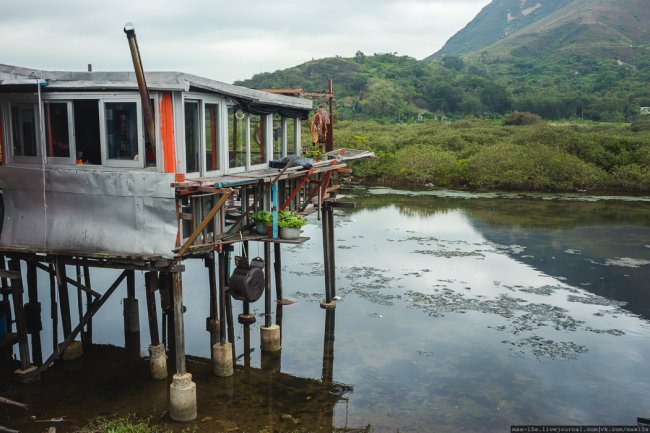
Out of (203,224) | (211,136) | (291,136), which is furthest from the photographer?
(291,136)

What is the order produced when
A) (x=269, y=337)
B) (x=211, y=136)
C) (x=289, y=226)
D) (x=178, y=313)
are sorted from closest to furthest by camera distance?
(x=178, y=313) → (x=211, y=136) → (x=289, y=226) → (x=269, y=337)

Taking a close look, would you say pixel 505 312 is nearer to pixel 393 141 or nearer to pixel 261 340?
pixel 261 340

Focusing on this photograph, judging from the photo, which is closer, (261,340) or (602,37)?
(261,340)

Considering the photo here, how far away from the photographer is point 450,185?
58156mm

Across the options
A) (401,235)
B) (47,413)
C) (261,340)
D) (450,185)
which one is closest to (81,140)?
(47,413)

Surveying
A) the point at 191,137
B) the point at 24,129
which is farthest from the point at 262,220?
the point at 24,129

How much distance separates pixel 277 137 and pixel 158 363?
7425mm

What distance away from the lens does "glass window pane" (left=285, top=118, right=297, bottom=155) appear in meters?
21.1

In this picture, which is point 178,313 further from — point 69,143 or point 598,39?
point 598,39

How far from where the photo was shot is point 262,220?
1648 centimetres

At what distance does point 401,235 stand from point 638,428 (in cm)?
2242

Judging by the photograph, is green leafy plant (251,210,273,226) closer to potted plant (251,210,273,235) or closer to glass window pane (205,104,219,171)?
potted plant (251,210,273,235)

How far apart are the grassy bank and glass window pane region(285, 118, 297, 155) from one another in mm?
36950

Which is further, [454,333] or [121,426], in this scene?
[454,333]
